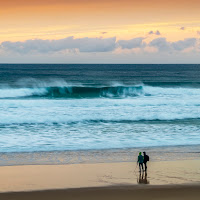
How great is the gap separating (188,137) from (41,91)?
25.7m

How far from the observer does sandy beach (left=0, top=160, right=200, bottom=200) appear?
467 inches

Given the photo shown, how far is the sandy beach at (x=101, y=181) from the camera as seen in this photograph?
1187 centimetres

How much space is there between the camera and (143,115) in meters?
27.8

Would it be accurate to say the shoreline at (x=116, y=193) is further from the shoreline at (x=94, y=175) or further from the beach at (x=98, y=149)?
the shoreline at (x=94, y=175)

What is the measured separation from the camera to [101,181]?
13109 millimetres

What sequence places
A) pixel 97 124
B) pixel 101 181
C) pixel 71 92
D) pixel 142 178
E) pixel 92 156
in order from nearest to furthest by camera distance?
pixel 101 181 < pixel 142 178 < pixel 92 156 < pixel 97 124 < pixel 71 92

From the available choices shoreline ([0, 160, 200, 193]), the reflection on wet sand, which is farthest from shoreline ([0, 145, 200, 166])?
the reflection on wet sand

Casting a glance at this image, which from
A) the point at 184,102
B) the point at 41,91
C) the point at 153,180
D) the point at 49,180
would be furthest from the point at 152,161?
the point at 41,91

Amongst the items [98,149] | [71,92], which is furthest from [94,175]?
[71,92]

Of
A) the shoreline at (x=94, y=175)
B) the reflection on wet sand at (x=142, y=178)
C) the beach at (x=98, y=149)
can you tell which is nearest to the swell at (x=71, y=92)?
the beach at (x=98, y=149)

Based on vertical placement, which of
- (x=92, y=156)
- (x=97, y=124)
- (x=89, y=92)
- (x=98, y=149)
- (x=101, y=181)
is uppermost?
(x=89, y=92)

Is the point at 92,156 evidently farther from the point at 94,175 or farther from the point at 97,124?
the point at 97,124

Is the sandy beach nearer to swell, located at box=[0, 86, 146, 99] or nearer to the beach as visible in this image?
the beach

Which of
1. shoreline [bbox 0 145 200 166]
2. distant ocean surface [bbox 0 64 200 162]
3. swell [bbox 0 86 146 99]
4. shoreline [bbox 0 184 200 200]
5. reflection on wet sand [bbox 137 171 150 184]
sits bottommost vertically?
shoreline [bbox 0 184 200 200]
